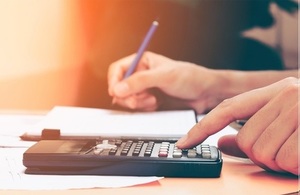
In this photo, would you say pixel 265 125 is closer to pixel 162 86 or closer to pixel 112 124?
pixel 112 124

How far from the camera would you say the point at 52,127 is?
591 millimetres

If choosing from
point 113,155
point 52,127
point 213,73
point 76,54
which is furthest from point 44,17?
point 113,155

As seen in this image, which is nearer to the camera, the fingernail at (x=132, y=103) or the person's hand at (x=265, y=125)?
the person's hand at (x=265, y=125)

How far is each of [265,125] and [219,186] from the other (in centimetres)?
7

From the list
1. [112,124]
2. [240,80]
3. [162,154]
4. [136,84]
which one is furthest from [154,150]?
[240,80]

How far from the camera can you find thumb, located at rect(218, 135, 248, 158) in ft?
1.61

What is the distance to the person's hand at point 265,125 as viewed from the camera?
406 mm

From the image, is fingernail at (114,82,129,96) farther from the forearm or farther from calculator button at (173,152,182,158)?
calculator button at (173,152,182,158)

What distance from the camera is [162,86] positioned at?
2.75 ft

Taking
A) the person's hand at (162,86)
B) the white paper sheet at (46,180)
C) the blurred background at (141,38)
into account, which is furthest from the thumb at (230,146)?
the blurred background at (141,38)

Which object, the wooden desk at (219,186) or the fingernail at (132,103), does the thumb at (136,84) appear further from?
the wooden desk at (219,186)

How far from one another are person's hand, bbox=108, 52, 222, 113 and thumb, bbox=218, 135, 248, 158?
33 cm

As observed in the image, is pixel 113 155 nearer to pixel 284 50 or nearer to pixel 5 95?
pixel 5 95

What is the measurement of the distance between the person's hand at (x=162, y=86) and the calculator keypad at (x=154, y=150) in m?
0.35
